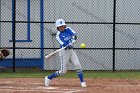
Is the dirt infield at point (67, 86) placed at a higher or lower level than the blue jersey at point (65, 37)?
lower

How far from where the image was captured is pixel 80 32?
61.4ft

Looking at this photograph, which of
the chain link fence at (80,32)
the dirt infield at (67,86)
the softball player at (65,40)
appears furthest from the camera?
the chain link fence at (80,32)

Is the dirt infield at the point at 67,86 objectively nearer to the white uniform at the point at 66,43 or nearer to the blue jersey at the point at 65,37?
the white uniform at the point at 66,43

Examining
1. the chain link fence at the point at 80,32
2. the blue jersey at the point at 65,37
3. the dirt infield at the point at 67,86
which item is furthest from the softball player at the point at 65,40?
the chain link fence at the point at 80,32

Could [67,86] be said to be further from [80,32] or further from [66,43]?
[80,32]

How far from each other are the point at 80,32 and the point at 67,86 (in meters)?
6.00

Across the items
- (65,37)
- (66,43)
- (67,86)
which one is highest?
(65,37)

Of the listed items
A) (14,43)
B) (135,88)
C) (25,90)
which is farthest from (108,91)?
(14,43)

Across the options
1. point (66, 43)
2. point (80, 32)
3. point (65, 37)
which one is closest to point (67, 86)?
Answer: point (66, 43)

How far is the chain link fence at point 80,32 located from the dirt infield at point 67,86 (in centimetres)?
374

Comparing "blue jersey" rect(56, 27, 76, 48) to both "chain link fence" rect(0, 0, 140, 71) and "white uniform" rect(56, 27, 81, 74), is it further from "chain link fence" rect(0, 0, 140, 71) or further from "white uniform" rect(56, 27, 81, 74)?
"chain link fence" rect(0, 0, 140, 71)

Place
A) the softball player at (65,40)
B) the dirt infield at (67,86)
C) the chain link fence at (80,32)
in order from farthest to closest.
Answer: the chain link fence at (80,32), the softball player at (65,40), the dirt infield at (67,86)

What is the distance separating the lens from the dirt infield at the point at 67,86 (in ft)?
39.1

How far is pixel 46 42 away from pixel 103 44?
217cm
